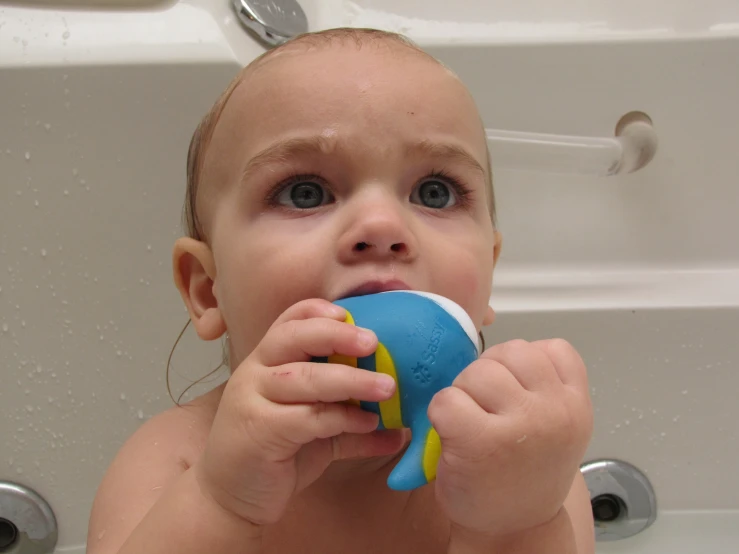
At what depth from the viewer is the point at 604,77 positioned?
3.81 feet

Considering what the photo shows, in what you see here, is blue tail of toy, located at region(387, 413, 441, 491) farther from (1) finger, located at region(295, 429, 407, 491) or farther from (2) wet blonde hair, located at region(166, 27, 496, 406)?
(2) wet blonde hair, located at region(166, 27, 496, 406)

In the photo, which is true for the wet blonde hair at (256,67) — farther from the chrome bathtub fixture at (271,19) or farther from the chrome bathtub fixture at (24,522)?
the chrome bathtub fixture at (24,522)

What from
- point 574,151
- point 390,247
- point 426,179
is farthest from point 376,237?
point 574,151

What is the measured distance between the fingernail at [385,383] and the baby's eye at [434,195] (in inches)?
8.7

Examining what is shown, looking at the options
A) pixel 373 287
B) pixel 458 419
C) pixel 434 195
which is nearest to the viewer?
pixel 458 419

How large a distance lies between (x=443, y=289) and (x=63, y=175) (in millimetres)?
632

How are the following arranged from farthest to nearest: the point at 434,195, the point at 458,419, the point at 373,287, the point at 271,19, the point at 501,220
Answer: the point at 501,220 < the point at 271,19 < the point at 434,195 < the point at 373,287 < the point at 458,419

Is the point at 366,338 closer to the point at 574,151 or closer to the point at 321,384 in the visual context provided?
the point at 321,384

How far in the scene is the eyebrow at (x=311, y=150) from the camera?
593 millimetres

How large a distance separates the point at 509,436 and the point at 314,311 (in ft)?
→ 0.48

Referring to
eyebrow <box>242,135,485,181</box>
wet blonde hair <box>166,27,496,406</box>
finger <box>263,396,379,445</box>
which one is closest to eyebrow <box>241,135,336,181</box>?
eyebrow <box>242,135,485,181</box>

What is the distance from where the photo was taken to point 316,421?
1.50ft

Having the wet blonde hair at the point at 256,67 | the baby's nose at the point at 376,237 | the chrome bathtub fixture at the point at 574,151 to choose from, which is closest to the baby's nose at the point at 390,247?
the baby's nose at the point at 376,237

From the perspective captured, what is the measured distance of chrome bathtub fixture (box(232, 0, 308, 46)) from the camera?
1020mm
